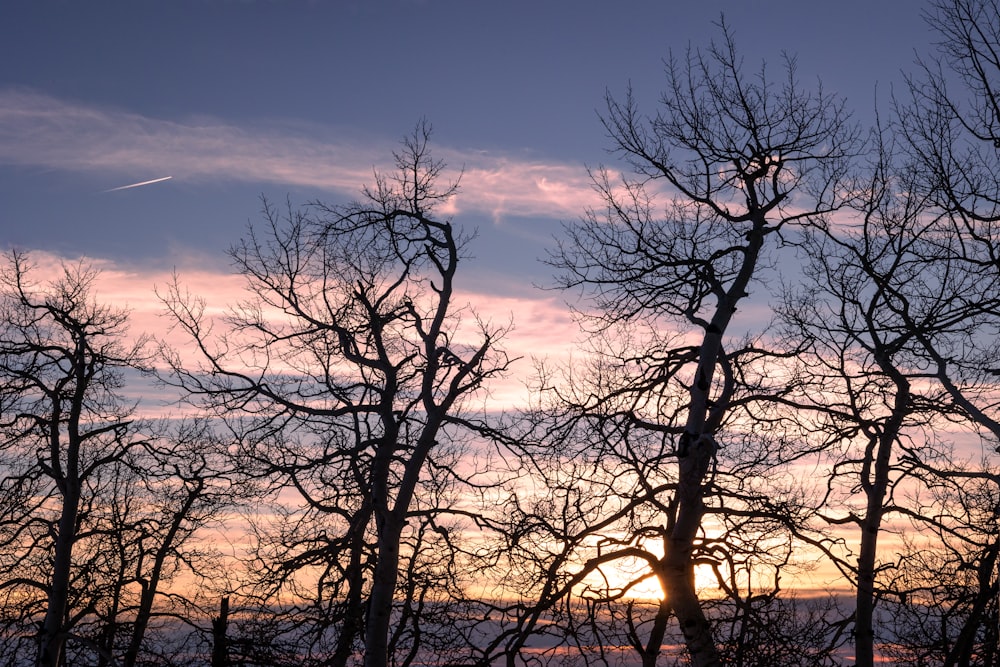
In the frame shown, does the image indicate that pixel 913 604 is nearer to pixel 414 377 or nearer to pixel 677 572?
pixel 677 572

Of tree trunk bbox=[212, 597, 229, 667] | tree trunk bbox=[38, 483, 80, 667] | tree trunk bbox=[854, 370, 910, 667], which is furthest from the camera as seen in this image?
tree trunk bbox=[212, 597, 229, 667]

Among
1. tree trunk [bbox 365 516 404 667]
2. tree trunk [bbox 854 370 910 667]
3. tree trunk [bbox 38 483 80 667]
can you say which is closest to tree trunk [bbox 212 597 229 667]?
tree trunk [bbox 38 483 80 667]

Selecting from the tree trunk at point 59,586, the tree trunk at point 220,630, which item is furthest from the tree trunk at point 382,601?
the tree trunk at point 59,586

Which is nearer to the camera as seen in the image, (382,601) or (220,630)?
(382,601)

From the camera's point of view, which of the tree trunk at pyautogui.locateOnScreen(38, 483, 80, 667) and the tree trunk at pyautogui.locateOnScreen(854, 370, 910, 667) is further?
the tree trunk at pyautogui.locateOnScreen(38, 483, 80, 667)

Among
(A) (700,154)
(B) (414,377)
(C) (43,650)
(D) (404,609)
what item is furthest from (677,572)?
(C) (43,650)

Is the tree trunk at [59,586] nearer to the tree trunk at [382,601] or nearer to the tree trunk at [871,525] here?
the tree trunk at [382,601]

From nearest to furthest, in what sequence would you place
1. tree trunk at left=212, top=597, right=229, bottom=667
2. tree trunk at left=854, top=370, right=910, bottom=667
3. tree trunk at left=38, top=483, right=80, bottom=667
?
tree trunk at left=854, top=370, right=910, bottom=667 → tree trunk at left=38, top=483, right=80, bottom=667 → tree trunk at left=212, top=597, right=229, bottom=667

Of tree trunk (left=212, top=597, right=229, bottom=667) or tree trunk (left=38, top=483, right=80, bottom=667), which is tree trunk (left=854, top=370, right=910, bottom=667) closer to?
tree trunk (left=212, top=597, right=229, bottom=667)

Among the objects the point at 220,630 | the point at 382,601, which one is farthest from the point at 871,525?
the point at 220,630

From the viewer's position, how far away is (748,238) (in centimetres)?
1186

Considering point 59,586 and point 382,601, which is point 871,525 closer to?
point 382,601

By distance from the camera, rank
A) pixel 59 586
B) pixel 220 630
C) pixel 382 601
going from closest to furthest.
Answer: pixel 382 601, pixel 59 586, pixel 220 630

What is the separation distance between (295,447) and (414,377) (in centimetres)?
277
